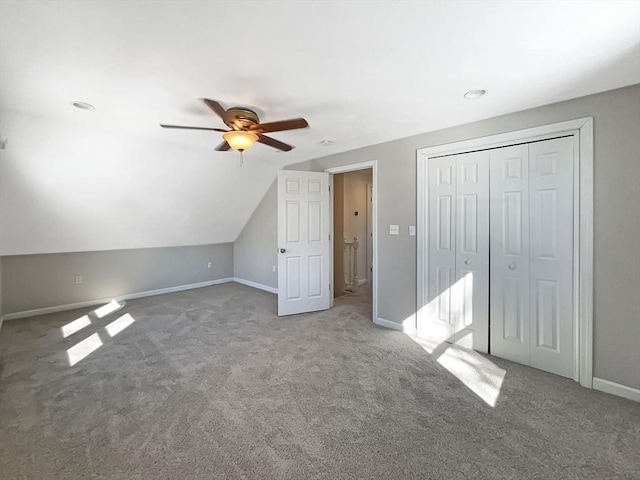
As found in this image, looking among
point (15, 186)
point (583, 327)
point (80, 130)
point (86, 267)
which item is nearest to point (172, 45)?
point (80, 130)

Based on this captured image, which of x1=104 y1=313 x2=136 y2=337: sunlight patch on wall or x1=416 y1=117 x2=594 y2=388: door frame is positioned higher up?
x1=416 y1=117 x2=594 y2=388: door frame

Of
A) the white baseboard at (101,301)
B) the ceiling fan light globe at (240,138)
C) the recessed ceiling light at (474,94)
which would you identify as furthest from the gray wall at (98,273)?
the recessed ceiling light at (474,94)

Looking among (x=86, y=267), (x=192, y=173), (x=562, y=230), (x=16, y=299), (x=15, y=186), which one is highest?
(x=192, y=173)

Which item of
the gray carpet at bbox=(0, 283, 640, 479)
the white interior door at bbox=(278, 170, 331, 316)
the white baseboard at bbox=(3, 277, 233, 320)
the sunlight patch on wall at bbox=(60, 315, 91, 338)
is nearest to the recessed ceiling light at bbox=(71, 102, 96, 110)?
the white interior door at bbox=(278, 170, 331, 316)

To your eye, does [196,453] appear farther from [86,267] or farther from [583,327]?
[86,267]

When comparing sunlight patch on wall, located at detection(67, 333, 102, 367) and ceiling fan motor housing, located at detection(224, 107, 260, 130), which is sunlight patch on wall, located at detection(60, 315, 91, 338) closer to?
sunlight patch on wall, located at detection(67, 333, 102, 367)

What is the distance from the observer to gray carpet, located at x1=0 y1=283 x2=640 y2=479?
1.58 meters

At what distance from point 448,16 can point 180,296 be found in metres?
5.41

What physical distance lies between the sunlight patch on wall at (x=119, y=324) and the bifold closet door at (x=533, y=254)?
4.40m

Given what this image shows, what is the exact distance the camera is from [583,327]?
236 cm

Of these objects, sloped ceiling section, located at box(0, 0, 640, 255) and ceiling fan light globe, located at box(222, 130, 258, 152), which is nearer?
sloped ceiling section, located at box(0, 0, 640, 255)

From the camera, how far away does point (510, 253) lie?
2770mm

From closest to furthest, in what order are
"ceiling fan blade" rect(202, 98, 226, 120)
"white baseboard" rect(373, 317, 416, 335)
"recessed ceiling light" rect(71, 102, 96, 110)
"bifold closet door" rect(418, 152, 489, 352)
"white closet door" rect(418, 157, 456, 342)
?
"ceiling fan blade" rect(202, 98, 226, 120) → "recessed ceiling light" rect(71, 102, 96, 110) → "bifold closet door" rect(418, 152, 489, 352) → "white closet door" rect(418, 157, 456, 342) → "white baseboard" rect(373, 317, 416, 335)

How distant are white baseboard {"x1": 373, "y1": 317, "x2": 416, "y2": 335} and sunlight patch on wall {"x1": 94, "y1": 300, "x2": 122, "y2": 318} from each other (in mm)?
3991
